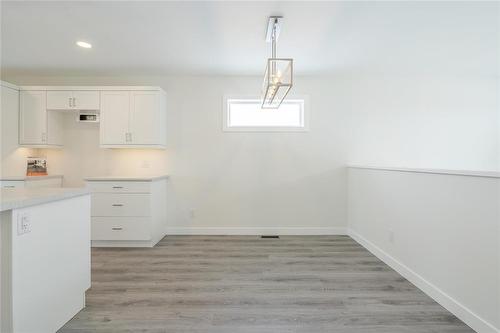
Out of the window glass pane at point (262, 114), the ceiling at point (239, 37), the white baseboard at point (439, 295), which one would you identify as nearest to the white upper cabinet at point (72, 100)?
the ceiling at point (239, 37)

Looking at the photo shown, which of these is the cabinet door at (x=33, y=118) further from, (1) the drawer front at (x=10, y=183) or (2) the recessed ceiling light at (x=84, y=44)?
(2) the recessed ceiling light at (x=84, y=44)

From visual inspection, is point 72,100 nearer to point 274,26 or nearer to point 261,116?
point 261,116

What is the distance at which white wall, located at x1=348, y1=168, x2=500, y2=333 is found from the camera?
5.88ft

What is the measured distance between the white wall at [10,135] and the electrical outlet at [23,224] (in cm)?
340

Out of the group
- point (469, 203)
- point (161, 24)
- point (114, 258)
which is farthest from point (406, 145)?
point (114, 258)

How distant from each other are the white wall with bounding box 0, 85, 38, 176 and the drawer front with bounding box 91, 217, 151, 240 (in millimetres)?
1691

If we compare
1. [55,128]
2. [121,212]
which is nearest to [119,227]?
[121,212]

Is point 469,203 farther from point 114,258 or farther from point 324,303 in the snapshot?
point 114,258

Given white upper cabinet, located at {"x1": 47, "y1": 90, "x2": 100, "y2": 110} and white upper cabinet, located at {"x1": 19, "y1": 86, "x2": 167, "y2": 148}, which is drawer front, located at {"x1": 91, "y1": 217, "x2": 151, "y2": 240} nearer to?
white upper cabinet, located at {"x1": 19, "y1": 86, "x2": 167, "y2": 148}

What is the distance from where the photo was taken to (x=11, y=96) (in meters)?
3.91

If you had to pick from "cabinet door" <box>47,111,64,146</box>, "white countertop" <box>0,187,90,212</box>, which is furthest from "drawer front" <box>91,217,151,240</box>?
"white countertop" <box>0,187,90,212</box>

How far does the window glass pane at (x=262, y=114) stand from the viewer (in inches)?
175

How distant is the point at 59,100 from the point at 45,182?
1251 millimetres

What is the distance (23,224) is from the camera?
1513 mm
